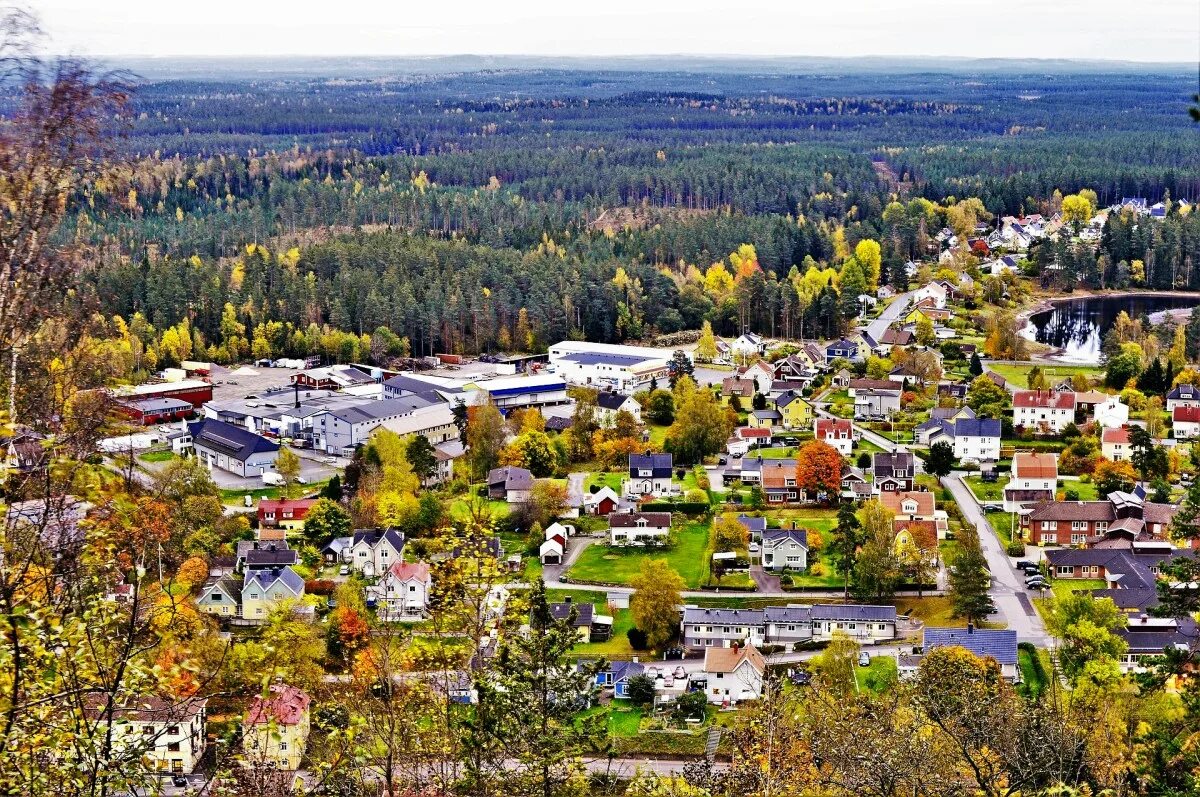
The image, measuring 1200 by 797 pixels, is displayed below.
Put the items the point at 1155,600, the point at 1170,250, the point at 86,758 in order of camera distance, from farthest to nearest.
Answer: the point at 1170,250, the point at 1155,600, the point at 86,758

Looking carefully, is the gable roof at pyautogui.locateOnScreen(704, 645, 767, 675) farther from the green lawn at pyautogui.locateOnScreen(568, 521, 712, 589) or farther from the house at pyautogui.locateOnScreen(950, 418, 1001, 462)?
the house at pyautogui.locateOnScreen(950, 418, 1001, 462)

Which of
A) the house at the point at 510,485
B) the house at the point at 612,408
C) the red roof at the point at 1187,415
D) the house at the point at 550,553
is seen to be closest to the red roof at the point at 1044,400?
the red roof at the point at 1187,415

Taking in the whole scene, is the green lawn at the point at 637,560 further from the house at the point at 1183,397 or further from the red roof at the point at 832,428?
the house at the point at 1183,397

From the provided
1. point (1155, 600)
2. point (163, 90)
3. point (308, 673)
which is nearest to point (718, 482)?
point (1155, 600)

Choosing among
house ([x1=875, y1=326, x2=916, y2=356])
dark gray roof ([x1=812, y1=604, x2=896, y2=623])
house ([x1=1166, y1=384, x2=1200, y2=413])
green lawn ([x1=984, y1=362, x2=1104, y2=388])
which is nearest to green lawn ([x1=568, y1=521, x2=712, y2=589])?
dark gray roof ([x1=812, y1=604, x2=896, y2=623])

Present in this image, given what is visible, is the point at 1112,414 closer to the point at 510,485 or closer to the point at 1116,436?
the point at 1116,436

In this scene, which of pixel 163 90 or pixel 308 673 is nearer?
pixel 308 673

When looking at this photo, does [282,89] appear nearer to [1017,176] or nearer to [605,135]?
[605,135]
